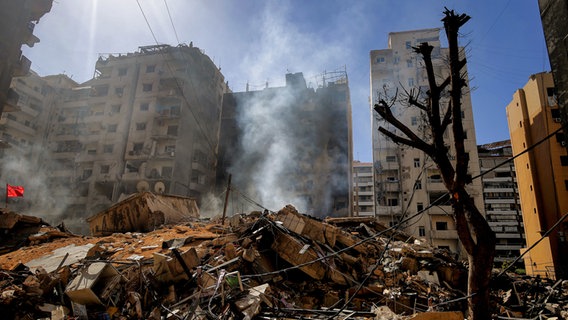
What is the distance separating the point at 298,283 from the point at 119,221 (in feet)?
43.7

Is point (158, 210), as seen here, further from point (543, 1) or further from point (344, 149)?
point (344, 149)

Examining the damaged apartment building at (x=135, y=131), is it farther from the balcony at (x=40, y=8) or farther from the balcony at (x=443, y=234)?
the balcony at (x=443, y=234)

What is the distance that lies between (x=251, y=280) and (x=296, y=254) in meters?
1.88

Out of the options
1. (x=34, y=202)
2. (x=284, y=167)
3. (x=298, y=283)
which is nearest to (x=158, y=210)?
(x=298, y=283)

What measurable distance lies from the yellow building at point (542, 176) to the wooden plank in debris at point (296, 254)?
2689 centimetres

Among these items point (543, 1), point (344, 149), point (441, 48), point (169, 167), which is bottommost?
point (543, 1)

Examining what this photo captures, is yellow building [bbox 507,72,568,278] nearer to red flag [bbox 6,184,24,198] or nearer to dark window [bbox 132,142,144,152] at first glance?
red flag [bbox 6,184,24,198]

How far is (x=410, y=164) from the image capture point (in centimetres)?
4106

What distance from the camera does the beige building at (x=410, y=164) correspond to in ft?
120

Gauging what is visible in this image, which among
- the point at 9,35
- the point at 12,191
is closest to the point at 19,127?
the point at 12,191

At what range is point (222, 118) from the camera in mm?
47188

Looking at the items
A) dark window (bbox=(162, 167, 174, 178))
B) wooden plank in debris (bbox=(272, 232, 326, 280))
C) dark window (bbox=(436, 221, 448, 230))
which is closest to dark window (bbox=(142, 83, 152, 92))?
dark window (bbox=(162, 167, 174, 178))

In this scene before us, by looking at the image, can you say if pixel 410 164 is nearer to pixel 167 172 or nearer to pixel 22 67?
pixel 167 172

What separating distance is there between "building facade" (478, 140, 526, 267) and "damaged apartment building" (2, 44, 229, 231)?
1864 inches
